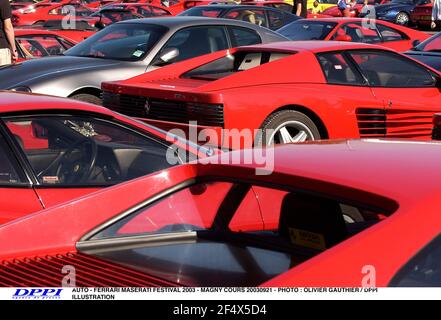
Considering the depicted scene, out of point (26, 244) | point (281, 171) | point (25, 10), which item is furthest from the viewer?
point (25, 10)

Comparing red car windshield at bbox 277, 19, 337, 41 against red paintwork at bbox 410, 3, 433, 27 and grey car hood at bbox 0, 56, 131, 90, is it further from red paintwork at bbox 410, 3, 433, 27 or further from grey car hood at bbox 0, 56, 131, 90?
red paintwork at bbox 410, 3, 433, 27

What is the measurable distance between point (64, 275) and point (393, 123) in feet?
20.7

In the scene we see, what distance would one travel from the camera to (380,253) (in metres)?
2.46

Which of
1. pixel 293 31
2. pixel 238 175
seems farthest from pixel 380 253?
pixel 293 31

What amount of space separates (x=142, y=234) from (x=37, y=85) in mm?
6435

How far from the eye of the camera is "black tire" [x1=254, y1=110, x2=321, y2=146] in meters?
8.12

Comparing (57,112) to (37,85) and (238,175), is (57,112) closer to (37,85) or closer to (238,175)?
(238,175)

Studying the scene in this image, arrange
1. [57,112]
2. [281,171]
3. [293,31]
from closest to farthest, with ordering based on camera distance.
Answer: [281,171] < [57,112] < [293,31]

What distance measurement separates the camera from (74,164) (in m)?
5.27

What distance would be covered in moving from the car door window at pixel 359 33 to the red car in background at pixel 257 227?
12.5 m

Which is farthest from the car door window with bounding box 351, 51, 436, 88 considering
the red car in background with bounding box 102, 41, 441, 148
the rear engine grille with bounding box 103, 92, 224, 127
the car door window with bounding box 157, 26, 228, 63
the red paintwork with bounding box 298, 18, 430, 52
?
the red paintwork with bounding box 298, 18, 430, 52

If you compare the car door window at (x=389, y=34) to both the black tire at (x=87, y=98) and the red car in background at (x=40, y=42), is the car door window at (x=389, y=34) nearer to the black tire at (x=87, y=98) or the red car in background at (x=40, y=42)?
the red car in background at (x=40, y=42)

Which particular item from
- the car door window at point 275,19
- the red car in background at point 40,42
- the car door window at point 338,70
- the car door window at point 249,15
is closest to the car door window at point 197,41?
the car door window at point 338,70

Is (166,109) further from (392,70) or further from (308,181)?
(308,181)
